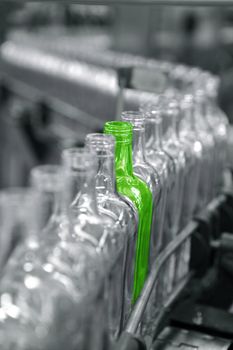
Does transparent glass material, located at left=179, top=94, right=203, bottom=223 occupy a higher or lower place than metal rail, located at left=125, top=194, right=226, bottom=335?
higher

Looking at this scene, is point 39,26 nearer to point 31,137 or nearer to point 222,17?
point 222,17

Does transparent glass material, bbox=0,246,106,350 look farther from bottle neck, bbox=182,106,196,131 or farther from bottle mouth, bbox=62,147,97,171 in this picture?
bottle neck, bbox=182,106,196,131

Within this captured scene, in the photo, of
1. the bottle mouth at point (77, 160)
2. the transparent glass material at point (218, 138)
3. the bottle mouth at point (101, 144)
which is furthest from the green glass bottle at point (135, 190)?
the transparent glass material at point (218, 138)

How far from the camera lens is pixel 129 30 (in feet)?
20.1

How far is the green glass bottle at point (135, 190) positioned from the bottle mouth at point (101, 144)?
10 centimetres

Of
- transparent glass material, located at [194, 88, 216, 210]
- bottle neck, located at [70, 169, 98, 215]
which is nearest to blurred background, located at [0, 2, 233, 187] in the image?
transparent glass material, located at [194, 88, 216, 210]

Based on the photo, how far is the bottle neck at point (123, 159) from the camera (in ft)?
3.54

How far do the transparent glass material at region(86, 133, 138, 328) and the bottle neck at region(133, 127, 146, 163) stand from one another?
0.50ft

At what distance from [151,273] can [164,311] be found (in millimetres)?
125

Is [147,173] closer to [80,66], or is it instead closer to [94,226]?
[94,226]

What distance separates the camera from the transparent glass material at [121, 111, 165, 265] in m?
1.16

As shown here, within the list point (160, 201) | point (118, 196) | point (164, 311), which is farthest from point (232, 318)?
point (118, 196)

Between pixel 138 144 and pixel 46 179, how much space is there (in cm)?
39

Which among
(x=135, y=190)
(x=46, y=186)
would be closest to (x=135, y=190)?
(x=135, y=190)
